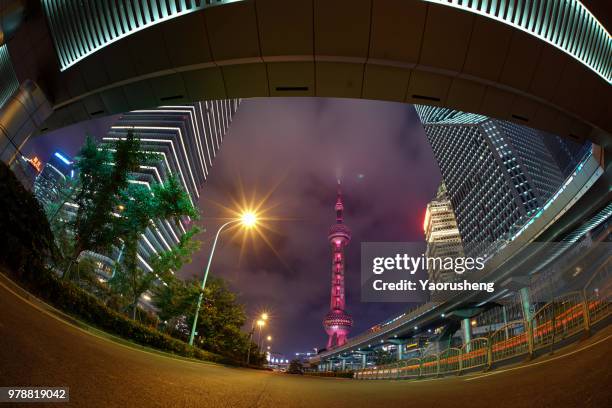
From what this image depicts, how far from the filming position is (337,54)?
870 centimetres

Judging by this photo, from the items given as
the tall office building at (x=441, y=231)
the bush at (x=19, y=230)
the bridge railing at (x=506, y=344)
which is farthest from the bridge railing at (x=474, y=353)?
the tall office building at (x=441, y=231)

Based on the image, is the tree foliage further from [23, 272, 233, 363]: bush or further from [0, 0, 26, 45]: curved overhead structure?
[0, 0, 26, 45]: curved overhead structure

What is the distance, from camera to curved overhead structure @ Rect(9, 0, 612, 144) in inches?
315

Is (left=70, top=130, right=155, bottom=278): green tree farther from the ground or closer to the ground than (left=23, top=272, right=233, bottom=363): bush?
farther from the ground

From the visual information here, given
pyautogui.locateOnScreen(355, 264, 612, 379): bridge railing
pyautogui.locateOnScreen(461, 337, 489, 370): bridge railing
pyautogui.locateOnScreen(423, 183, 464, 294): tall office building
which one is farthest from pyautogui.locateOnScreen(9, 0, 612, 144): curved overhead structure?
pyautogui.locateOnScreen(423, 183, 464, 294): tall office building

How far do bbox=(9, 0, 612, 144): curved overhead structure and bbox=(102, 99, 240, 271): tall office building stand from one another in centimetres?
9384

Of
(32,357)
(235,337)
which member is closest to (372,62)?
(32,357)

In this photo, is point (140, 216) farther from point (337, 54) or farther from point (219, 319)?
point (337, 54)

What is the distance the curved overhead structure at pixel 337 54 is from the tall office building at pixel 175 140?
93.8 metres

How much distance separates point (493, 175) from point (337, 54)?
400 feet

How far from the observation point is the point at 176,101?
36.4 feet

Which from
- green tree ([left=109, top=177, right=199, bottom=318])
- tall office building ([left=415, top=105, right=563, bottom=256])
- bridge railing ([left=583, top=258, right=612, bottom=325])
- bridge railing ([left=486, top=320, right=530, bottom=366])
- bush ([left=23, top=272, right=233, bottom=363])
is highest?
tall office building ([left=415, top=105, right=563, bottom=256])

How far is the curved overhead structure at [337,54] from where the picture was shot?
8008 millimetres

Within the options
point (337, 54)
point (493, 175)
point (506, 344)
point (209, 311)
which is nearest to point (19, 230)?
point (337, 54)
